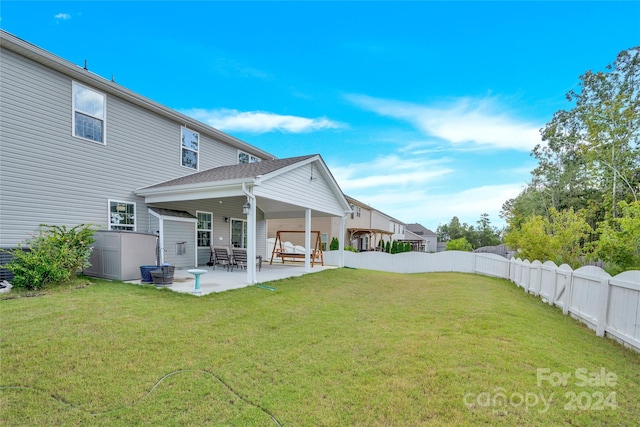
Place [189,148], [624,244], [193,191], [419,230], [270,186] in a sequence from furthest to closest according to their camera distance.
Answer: [419,230] → [189,148] → [193,191] → [270,186] → [624,244]

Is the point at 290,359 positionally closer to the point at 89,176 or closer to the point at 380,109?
the point at 89,176

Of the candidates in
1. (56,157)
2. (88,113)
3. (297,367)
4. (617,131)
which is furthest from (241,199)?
(617,131)

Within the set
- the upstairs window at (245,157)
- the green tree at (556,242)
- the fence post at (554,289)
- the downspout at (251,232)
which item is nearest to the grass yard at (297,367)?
the fence post at (554,289)

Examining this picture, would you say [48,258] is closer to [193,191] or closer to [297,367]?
[193,191]

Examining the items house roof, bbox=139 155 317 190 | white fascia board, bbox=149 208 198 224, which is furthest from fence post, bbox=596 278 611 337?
white fascia board, bbox=149 208 198 224

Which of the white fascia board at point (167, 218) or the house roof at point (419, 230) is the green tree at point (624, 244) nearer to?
the white fascia board at point (167, 218)

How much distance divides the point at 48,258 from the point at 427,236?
5245cm

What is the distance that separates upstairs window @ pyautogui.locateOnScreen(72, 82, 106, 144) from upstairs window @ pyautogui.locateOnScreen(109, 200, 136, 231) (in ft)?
6.88

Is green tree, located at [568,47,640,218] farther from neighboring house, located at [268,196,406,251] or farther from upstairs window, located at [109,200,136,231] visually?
upstairs window, located at [109,200,136,231]

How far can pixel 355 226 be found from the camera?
27.6 meters

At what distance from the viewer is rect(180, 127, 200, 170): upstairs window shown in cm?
1201

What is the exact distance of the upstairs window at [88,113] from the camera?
28.5 feet

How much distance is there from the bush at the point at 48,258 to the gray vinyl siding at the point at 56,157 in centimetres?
78

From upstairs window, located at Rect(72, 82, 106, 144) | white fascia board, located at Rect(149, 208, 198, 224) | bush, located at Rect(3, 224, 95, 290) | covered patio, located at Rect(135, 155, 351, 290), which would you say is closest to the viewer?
bush, located at Rect(3, 224, 95, 290)
